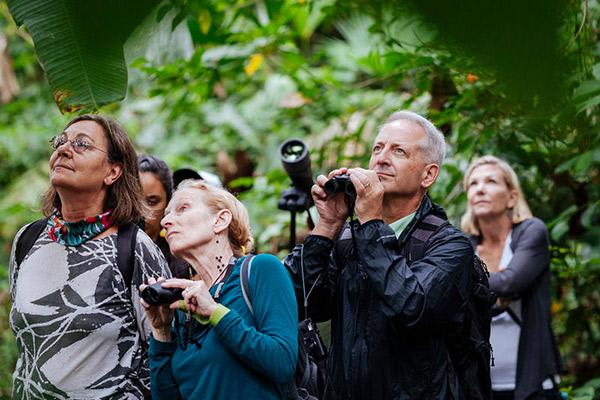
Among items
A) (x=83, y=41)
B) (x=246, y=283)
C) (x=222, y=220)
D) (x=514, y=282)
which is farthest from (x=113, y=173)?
(x=83, y=41)

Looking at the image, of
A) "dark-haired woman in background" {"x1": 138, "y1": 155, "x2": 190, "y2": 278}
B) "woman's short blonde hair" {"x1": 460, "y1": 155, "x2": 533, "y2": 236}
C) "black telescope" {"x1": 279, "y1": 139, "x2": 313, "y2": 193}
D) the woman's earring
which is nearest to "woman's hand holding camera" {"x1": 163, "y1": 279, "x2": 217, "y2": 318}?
the woman's earring

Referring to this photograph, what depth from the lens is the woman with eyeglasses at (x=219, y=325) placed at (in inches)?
88.4

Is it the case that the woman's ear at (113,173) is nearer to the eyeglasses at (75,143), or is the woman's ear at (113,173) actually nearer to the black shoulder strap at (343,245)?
the eyeglasses at (75,143)

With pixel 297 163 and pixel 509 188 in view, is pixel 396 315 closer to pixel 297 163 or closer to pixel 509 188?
pixel 297 163

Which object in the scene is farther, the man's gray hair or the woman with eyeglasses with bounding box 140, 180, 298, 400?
the man's gray hair

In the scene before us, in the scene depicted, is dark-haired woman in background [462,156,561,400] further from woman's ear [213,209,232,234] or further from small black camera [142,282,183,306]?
small black camera [142,282,183,306]

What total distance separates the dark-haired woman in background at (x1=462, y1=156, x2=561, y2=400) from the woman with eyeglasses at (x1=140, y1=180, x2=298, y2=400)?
1.78 m

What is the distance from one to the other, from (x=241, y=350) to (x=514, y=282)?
80.1 inches

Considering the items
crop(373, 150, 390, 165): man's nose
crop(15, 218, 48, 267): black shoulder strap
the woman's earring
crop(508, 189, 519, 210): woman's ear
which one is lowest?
the woman's earring

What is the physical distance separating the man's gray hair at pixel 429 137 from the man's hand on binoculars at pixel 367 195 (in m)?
0.36

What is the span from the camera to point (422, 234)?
2574 mm

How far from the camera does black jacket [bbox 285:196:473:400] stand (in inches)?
91.9

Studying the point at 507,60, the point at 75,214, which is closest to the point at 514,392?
the point at 75,214

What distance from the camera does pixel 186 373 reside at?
240cm
